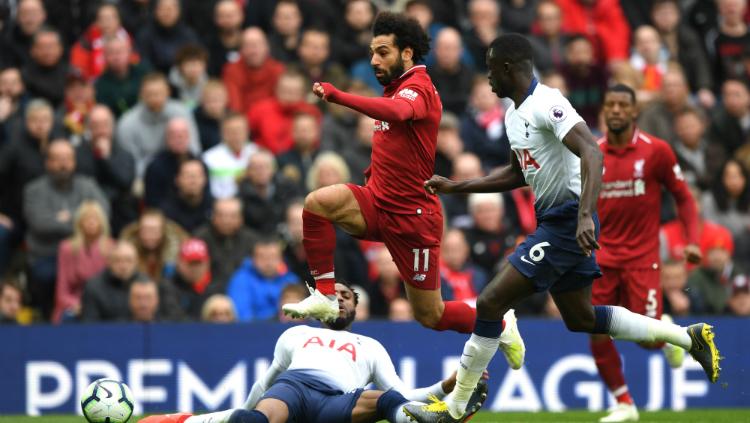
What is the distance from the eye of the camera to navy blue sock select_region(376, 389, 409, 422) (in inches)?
398

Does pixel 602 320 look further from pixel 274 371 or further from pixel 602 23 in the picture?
pixel 602 23

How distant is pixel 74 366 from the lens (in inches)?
577

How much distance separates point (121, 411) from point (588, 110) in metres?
8.72

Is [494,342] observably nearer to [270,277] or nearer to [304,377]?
[304,377]

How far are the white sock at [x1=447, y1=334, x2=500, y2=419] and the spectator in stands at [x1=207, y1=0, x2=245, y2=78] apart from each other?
8.70 m

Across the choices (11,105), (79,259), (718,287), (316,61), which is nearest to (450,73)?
(316,61)

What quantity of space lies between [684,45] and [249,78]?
19.1 ft

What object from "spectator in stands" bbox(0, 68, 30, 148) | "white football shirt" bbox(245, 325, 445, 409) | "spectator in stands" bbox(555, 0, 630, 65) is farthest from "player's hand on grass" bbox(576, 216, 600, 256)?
"spectator in stands" bbox(555, 0, 630, 65)

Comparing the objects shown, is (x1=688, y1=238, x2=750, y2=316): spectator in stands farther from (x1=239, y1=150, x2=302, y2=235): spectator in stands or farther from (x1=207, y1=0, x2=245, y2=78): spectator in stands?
(x1=207, y1=0, x2=245, y2=78): spectator in stands

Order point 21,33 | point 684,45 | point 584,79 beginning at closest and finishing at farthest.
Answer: point 21,33
point 584,79
point 684,45

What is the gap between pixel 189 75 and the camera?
1719 cm

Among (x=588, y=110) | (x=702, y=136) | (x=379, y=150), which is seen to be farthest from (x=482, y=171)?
(x=379, y=150)

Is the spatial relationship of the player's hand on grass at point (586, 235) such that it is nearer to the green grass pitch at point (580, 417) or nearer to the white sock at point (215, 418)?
the white sock at point (215, 418)

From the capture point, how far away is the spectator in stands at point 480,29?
1831 centimetres
